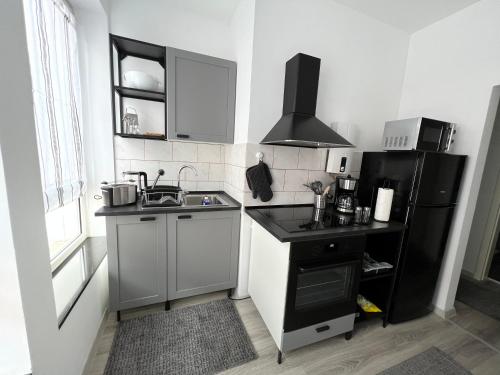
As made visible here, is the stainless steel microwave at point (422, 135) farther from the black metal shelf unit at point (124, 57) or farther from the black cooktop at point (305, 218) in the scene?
the black metal shelf unit at point (124, 57)

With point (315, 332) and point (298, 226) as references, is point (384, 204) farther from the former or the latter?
point (315, 332)

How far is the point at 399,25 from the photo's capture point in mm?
1932

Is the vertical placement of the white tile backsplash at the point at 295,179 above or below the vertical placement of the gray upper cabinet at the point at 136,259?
above

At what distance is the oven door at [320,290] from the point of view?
1218 mm

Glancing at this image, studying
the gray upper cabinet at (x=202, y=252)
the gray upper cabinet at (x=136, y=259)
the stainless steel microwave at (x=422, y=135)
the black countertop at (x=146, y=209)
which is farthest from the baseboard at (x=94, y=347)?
the stainless steel microwave at (x=422, y=135)

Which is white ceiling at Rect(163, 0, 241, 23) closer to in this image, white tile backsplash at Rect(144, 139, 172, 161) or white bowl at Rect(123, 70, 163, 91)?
white bowl at Rect(123, 70, 163, 91)

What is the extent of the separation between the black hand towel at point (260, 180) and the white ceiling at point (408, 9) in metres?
1.57

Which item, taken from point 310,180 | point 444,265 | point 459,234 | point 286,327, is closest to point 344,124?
point 310,180

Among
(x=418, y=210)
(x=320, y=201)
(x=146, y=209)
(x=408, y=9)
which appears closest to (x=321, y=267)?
(x=320, y=201)

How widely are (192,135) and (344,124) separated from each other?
4.43 ft

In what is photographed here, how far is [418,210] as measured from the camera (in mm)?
1479

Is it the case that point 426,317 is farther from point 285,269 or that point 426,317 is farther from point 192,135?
point 192,135

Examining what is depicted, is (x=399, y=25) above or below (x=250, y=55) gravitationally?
above

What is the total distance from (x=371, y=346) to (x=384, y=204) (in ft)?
3.44
